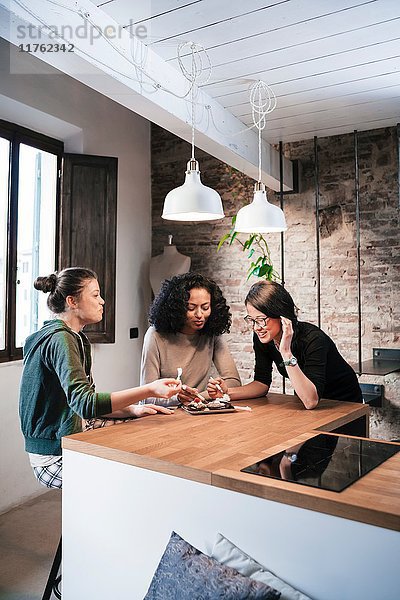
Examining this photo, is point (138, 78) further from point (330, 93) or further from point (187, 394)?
point (187, 394)

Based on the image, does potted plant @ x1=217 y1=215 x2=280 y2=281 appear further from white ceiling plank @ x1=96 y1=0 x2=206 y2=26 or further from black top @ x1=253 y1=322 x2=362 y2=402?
white ceiling plank @ x1=96 y1=0 x2=206 y2=26

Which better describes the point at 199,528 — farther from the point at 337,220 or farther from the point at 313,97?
the point at 337,220

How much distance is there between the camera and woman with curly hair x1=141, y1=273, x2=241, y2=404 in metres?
2.78

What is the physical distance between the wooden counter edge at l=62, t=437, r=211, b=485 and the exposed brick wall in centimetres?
282

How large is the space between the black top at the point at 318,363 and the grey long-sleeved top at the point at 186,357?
0.20 metres

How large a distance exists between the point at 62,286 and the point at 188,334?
0.78 metres

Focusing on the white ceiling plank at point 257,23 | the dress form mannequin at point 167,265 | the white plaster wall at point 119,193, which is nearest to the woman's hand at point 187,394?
the white ceiling plank at point 257,23

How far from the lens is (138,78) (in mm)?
2455

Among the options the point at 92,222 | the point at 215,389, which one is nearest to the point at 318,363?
the point at 215,389

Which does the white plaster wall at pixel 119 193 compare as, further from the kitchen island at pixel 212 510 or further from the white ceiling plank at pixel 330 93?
the kitchen island at pixel 212 510

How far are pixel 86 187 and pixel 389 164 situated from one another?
89.6 inches

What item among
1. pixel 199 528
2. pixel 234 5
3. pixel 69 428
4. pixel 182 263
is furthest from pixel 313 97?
pixel 199 528

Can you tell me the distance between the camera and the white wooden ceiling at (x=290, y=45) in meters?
2.19

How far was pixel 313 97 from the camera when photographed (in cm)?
324
